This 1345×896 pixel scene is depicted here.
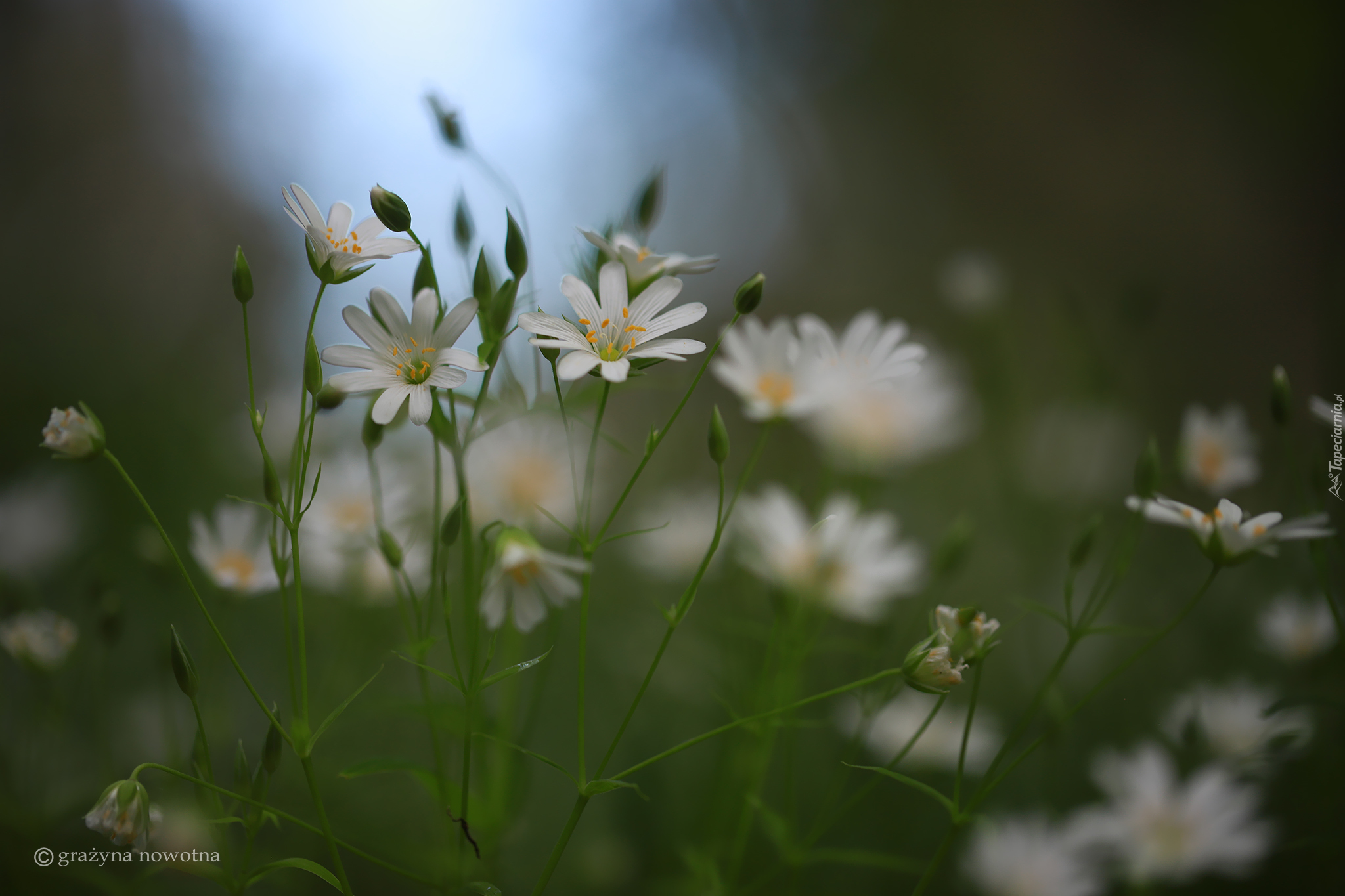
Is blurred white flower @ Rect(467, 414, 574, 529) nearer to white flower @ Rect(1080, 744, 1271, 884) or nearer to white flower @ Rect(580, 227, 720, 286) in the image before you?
white flower @ Rect(580, 227, 720, 286)

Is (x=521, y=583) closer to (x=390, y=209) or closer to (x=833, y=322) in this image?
(x=390, y=209)

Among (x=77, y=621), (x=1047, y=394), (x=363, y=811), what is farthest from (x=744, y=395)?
(x=1047, y=394)

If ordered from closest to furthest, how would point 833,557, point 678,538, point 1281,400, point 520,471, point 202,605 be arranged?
point 202,605 < point 1281,400 < point 833,557 < point 520,471 < point 678,538

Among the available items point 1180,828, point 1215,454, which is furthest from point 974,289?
point 1180,828

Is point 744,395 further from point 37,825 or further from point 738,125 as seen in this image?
point 738,125

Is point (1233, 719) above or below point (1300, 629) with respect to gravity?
below

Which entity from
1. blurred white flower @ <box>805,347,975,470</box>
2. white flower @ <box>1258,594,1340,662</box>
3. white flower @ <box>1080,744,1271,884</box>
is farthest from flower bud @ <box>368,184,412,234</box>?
white flower @ <box>1258,594,1340,662</box>

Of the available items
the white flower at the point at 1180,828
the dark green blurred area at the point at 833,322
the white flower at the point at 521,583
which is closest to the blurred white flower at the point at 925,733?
the dark green blurred area at the point at 833,322
